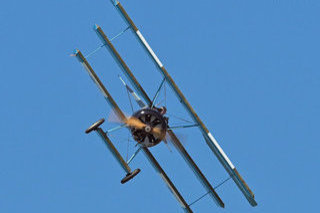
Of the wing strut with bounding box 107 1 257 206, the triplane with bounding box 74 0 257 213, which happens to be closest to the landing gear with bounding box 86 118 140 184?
the triplane with bounding box 74 0 257 213

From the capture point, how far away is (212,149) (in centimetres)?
3559

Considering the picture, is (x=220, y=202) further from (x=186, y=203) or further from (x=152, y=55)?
(x=152, y=55)

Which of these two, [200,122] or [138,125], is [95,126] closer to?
[138,125]

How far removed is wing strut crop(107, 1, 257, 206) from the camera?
34.3 m

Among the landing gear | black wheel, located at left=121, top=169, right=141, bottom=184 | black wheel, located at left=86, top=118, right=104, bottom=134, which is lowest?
black wheel, located at left=121, top=169, right=141, bottom=184

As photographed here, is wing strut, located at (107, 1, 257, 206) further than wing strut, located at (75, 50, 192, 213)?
No

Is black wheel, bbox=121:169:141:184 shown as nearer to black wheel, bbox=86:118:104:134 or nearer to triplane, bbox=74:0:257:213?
triplane, bbox=74:0:257:213

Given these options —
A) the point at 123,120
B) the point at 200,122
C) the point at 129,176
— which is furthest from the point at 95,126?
the point at 200,122

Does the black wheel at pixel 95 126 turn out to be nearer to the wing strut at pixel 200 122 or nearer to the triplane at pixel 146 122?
the triplane at pixel 146 122

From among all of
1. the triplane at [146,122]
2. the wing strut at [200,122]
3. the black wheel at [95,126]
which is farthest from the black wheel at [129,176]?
the wing strut at [200,122]

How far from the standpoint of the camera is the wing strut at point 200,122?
34291mm

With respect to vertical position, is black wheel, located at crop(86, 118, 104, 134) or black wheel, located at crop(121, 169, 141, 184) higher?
black wheel, located at crop(86, 118, 104, 134)

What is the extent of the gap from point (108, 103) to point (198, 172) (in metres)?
4.77

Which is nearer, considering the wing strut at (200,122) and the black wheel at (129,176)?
the wing strut at (200,122)
